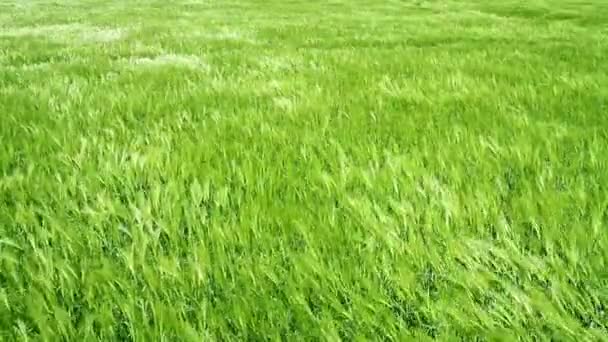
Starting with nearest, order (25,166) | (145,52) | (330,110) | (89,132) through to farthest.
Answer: (25,166), (89,132), (330,110), (145,52)

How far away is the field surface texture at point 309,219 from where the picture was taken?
1.47 m

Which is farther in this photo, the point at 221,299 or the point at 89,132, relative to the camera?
the point at 89,132

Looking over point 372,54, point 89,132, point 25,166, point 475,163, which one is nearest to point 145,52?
point 372,54

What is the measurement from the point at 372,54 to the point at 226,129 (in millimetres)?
5810

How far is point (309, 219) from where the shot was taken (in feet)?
→ 6.70

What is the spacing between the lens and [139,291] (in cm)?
164

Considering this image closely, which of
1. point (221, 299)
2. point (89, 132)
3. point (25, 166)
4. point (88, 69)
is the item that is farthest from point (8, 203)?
point (88, 69)

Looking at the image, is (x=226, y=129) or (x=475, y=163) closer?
(x=475, y=163)

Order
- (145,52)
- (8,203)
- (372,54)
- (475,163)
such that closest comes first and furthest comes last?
(8,203) → (475,163) → (372,54) → (145,52)

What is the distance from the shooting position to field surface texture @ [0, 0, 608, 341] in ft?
4.83

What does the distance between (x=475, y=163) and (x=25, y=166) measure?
2.69 metres

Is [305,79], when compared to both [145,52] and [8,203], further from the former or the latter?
[145,52]

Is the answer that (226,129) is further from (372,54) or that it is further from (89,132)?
(372,54)

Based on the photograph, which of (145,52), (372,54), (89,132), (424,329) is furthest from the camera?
(145,52)
